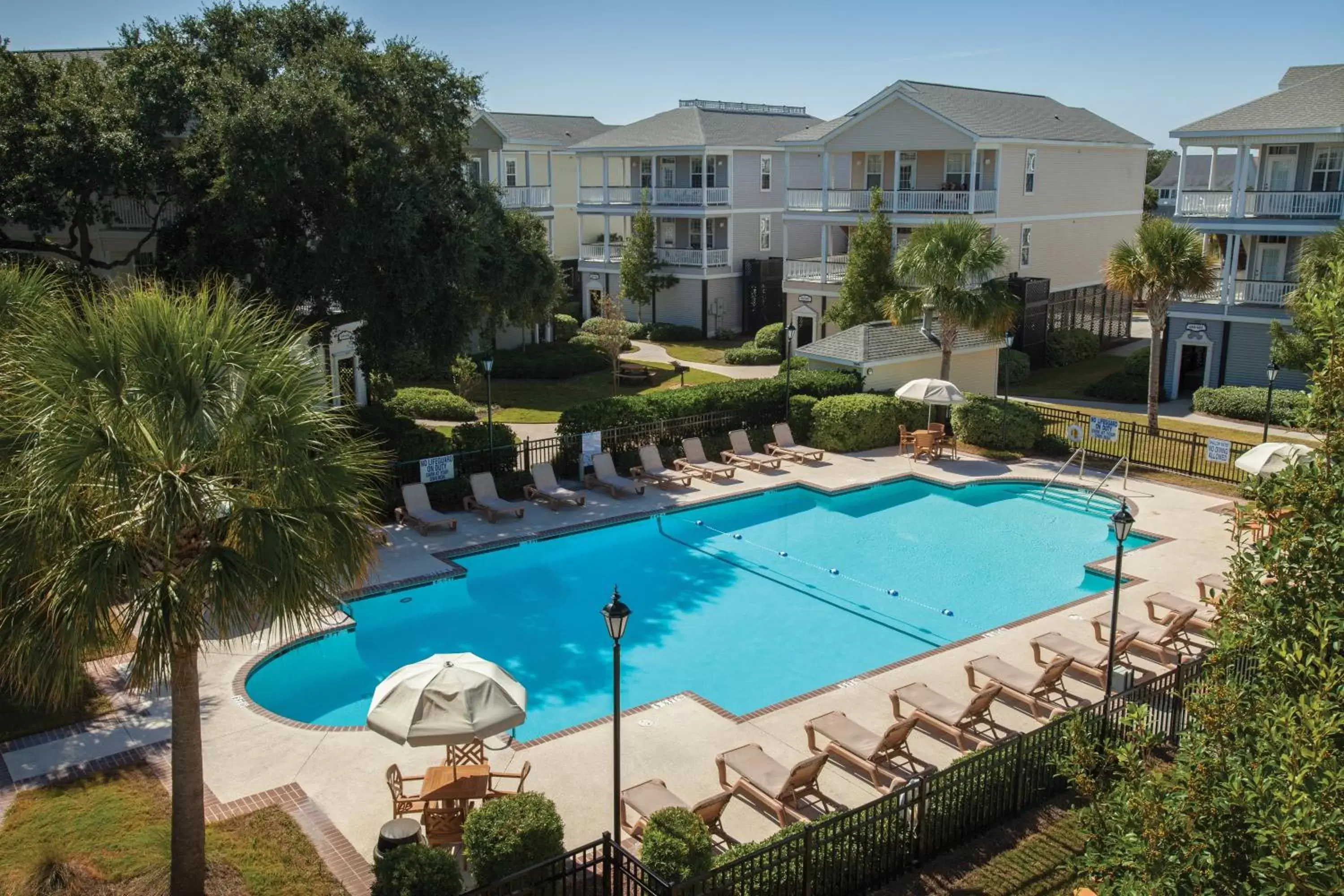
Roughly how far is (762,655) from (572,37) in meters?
15.7

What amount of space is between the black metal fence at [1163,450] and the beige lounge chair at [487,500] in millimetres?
12810

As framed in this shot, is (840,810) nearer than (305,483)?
No

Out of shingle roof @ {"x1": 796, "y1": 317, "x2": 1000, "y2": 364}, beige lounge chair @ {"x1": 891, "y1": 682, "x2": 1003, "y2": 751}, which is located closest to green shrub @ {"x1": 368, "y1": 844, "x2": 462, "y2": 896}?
beige lounge chair @ {"x1": 891, "y1": 682, "x2": 1003, "y2": 751}

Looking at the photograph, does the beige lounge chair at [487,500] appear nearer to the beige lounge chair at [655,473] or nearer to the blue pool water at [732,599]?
the blue pool water at [732,599]

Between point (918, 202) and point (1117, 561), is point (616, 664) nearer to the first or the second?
point (1117, 561)

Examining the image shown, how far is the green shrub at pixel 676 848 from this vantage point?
905cm

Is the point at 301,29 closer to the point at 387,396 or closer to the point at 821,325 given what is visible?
the point at 387,396

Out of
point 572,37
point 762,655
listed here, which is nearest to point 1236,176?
point 572,37

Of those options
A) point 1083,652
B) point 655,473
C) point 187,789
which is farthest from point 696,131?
point 187,789

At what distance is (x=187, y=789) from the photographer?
9164 millimetres

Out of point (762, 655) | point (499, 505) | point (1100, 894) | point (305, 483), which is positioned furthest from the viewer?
point (499, 505)

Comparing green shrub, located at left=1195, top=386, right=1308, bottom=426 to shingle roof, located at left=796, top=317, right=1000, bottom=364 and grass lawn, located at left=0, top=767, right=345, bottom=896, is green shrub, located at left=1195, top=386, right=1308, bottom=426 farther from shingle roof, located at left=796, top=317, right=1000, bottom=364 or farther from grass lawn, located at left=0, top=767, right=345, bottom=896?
grass lawn, located at left=0, top=767, right=345, bottom=896

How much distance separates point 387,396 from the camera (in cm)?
2902

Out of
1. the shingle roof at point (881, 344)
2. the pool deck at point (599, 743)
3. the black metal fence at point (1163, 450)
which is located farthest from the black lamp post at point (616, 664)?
the shingle roof at point (881, 344)
